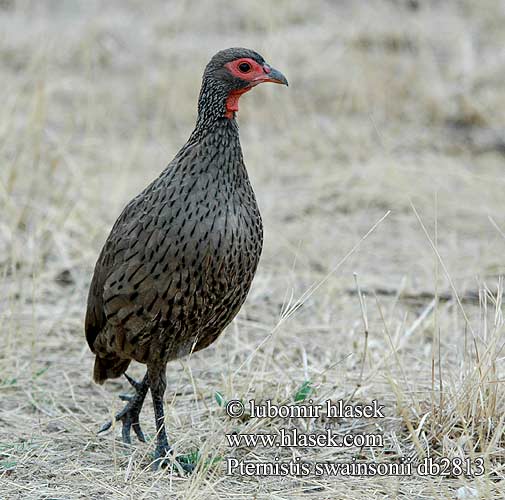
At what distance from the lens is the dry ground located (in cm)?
336

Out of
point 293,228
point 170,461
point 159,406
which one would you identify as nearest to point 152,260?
point 159,406

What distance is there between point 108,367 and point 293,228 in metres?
2.75

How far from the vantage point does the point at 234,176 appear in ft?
10.8

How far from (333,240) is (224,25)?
442cm

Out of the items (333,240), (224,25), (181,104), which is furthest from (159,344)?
(224,25)

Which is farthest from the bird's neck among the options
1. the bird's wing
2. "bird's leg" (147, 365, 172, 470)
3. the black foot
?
the black foot

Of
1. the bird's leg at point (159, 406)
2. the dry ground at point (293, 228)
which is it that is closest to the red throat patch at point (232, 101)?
the dry ground at point (293, 228)

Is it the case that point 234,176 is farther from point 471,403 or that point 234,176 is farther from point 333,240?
point 333,240

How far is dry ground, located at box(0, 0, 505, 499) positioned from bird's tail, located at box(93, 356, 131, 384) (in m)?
0.21

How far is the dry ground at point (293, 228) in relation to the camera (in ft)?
11.0

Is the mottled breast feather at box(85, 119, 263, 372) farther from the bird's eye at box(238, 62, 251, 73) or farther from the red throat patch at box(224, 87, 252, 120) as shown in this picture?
the bird's eye at box(238, 62, 251, 73)

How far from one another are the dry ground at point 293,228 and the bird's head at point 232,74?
0.74m

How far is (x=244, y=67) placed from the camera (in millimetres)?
3379

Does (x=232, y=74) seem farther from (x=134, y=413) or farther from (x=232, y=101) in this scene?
(x=134, y=413)
